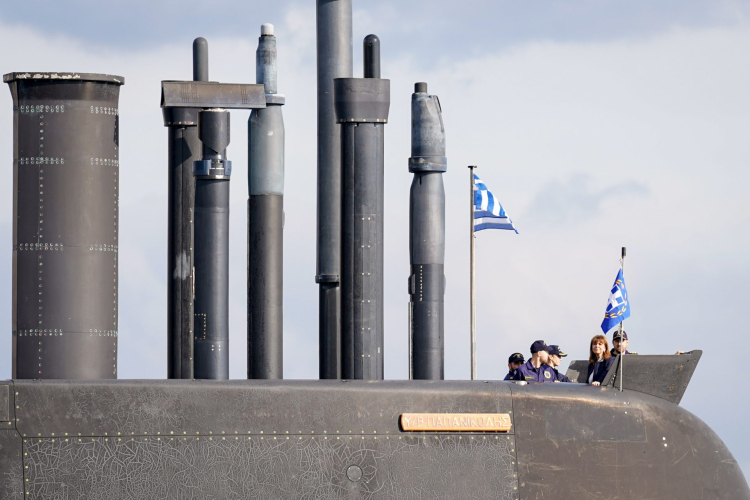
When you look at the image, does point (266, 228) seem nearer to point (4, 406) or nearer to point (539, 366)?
point (539, 366)

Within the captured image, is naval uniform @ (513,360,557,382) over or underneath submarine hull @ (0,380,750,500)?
over

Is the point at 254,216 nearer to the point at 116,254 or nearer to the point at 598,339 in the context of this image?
the point at 116,254

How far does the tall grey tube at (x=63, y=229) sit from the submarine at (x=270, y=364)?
31 mm

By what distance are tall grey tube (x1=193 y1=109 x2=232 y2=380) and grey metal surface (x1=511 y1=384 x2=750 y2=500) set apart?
1303 centimetres

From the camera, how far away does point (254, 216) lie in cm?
2666

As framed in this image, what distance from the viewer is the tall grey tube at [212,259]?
82.1ft

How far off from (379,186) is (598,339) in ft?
27.4

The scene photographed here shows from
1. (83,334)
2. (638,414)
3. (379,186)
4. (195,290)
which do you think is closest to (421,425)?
(638,414)

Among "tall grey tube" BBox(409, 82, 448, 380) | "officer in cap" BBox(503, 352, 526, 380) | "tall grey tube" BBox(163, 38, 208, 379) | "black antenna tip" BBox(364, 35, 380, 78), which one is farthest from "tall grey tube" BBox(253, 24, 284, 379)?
"officer in cap" BBox(503, 352, 526, 380)

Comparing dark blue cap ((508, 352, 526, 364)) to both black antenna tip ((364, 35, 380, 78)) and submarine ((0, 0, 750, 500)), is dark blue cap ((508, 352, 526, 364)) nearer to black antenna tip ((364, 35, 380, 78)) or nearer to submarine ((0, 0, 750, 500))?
submarine ((0, 0, 750, 500))

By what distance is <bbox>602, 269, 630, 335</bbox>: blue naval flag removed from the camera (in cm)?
1437

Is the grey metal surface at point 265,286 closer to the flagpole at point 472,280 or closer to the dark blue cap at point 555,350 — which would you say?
the flagpole at point 472,280


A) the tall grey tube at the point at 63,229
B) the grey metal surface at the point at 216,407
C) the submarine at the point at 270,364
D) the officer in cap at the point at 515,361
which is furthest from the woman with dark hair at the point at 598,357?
the tall grey tube at the point at 63,229

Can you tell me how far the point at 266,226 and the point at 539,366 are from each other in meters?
12.1
